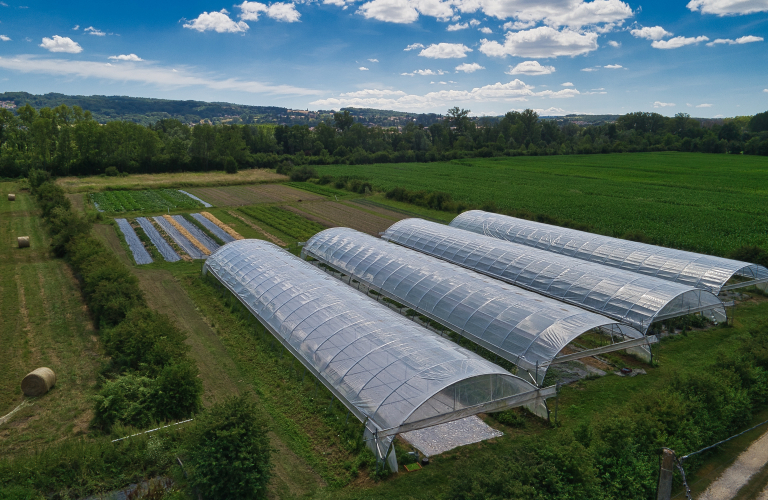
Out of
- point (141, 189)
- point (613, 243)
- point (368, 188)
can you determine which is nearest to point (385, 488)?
point (613, 243)

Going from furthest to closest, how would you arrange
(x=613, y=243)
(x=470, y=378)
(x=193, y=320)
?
(x=613, y=243) < (x=193, y=320) < (x=470, y=378)

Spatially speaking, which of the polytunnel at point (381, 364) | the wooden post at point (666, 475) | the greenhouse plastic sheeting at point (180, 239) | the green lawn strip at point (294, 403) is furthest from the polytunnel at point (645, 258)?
the greenhouse plastic sheeting at point (180, 239)

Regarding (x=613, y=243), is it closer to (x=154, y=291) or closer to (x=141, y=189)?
(x=154, y=291)

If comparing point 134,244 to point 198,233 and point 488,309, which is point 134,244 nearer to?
point 198,233

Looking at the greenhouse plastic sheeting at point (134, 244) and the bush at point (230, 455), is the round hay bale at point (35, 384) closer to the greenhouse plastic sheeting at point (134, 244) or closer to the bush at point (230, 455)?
the bush at point (230, 455)

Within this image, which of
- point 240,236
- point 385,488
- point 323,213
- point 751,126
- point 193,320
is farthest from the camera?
point 751,126

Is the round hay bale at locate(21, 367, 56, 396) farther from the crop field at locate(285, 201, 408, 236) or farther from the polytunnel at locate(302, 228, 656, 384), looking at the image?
the crop field at locate(285, 201, 408, 236)

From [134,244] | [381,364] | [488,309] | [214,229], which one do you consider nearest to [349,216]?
[214,229]
